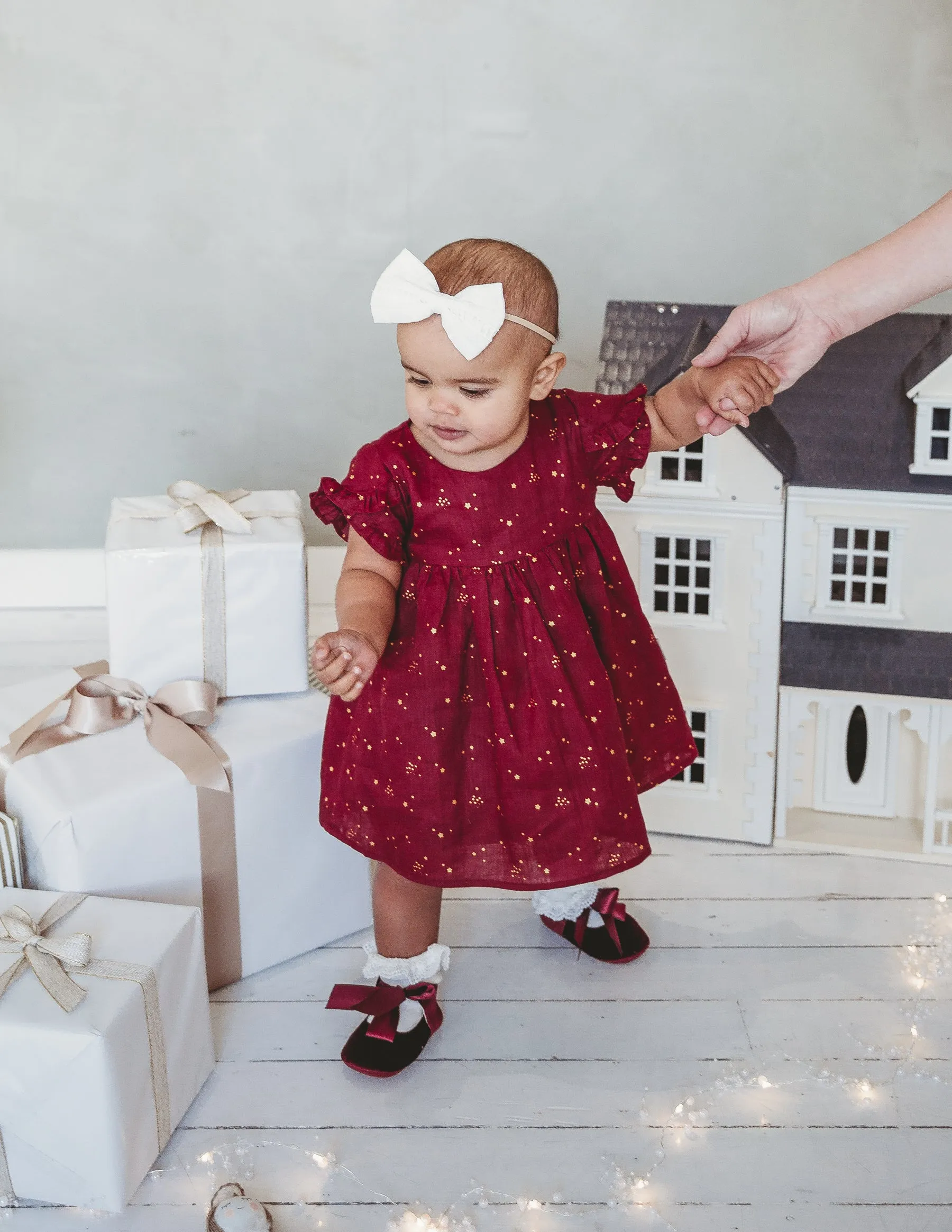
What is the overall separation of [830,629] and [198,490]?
94cm

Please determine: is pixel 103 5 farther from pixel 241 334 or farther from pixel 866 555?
pixel 866 555

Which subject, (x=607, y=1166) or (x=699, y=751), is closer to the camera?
(x=607, y=1166)

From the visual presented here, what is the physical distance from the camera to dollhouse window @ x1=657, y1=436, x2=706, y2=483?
178cm

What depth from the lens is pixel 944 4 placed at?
6.99 feet

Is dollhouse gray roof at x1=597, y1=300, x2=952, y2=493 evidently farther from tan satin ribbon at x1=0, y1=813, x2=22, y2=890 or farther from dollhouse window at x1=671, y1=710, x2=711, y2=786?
tan satin ribbon at x1=0, y1=813, x2=22, y2=890

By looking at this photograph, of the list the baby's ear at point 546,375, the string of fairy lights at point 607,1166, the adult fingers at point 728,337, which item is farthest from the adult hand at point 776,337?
the string of fairy lights at point 607,1166

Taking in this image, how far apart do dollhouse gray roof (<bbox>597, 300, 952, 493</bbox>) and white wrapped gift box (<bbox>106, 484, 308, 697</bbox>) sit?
0.55 meters

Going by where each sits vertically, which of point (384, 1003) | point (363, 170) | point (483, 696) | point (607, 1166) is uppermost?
point (363, 170)

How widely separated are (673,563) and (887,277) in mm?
578

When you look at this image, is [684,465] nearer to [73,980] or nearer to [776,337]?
[776,337]

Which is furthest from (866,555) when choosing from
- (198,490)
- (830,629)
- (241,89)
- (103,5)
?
(103,5)

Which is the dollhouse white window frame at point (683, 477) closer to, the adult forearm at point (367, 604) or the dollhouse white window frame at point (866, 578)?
the dollhouse white window frame at point (866, 578)

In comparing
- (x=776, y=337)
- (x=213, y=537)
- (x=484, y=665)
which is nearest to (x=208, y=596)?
(x=213, y=537)

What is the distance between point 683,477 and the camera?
5.88 feet
